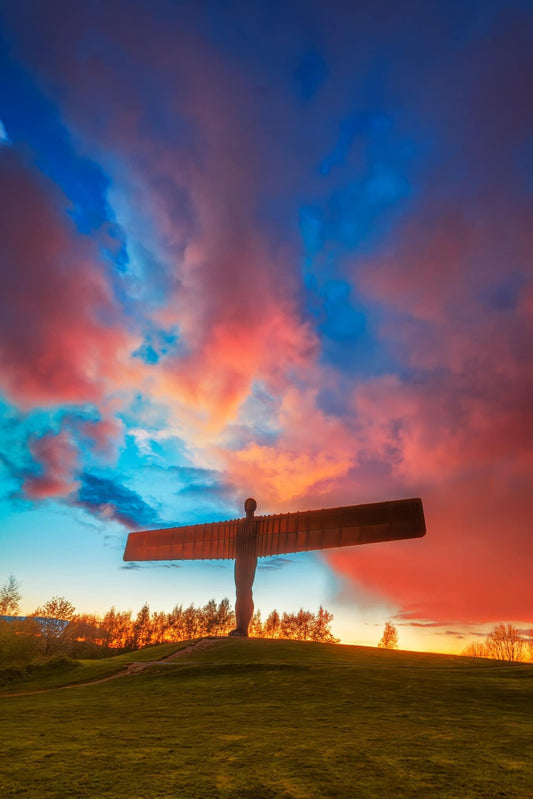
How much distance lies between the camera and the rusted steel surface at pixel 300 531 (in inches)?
1187

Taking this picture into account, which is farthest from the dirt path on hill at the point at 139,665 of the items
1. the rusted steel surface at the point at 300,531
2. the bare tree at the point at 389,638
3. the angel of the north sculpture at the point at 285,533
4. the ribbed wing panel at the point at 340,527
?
the bare tree at the point at 389,638

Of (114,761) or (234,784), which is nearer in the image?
(234,784)

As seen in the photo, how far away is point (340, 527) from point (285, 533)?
14.9 feet

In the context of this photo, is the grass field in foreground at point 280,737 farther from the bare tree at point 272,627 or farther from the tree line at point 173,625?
the bare tree at point 272,627

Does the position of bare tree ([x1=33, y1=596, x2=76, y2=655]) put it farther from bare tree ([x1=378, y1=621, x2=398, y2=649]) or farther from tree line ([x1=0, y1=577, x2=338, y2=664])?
bare tree ([x1=378, y1=621, x2=398, y2=649])

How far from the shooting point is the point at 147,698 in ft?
51.9

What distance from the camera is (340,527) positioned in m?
32.3

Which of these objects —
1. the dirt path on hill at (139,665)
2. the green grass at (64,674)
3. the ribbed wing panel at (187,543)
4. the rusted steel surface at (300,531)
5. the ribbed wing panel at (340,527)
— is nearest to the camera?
the dirt path on hill at (139,665)

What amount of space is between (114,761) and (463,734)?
7.35 m

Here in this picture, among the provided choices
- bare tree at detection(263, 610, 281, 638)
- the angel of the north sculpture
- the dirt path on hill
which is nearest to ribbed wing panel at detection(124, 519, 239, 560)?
the angel of the north sculpture

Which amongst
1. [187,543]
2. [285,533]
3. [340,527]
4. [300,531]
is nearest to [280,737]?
[340,527]

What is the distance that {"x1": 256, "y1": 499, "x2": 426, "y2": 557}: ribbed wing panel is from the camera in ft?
98.2

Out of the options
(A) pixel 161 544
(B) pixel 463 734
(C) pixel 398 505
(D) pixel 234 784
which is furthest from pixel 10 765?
(A) pixel 161 544

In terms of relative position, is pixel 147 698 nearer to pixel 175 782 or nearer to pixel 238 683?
pixel 238 683
